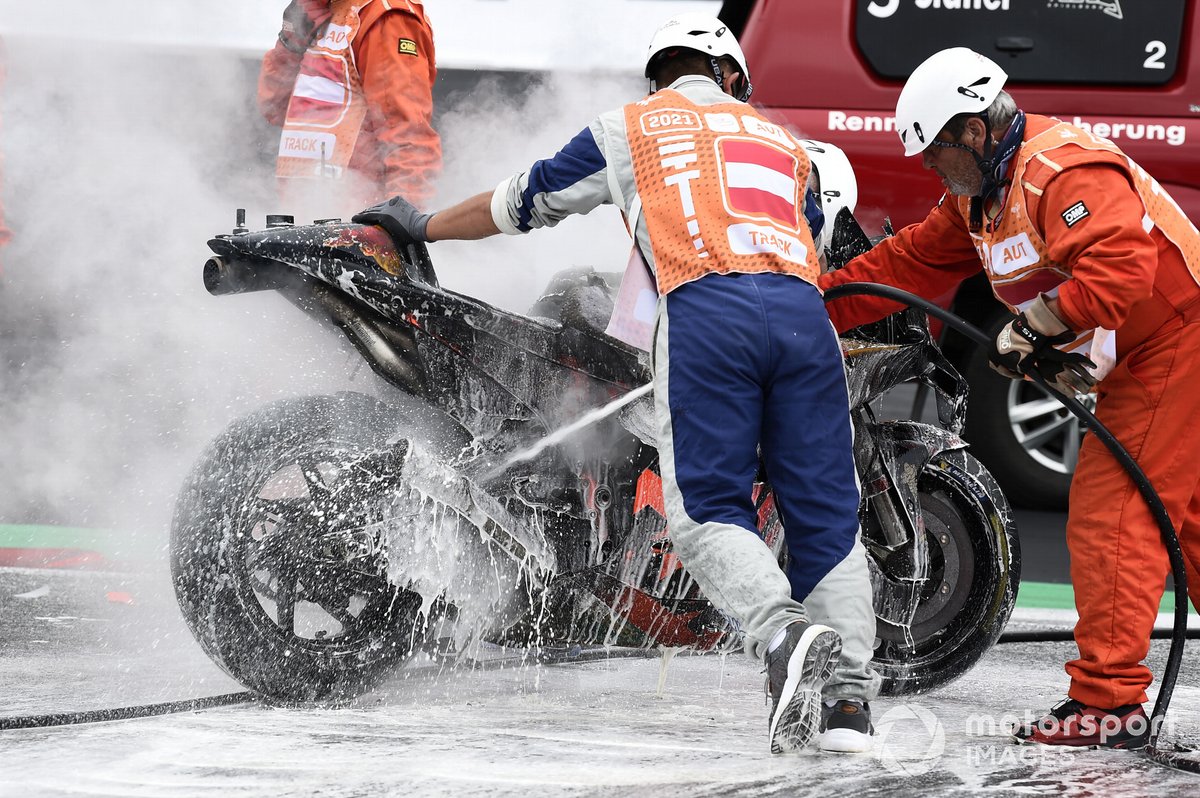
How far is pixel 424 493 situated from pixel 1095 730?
163 cm

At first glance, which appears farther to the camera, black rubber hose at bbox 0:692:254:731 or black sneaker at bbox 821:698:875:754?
black rubber hose at bbox 0:692:254:731

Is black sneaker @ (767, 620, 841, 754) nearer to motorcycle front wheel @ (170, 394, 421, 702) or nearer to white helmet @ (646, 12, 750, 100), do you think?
motorcycle front wheel @ (170, 394, 421, 702)

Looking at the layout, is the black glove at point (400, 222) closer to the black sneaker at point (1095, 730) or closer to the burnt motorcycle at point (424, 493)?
the burnt motorcycle at point (424, 493)

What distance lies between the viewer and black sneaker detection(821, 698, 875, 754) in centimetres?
343

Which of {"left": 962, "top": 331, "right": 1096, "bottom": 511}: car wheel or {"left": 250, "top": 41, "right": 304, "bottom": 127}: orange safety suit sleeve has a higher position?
{"left": 250, "top": 41, "right": 304, "bottom": 127}: orange safety suit sleeve

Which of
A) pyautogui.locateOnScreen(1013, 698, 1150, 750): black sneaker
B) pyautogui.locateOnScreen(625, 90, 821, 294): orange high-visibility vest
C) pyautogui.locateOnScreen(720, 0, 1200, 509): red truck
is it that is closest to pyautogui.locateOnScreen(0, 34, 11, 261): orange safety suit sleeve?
pyautogui.locateOnScreen(720, 0, 1200, 509): red truck

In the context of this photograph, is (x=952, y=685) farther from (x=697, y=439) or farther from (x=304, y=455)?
(x=304, y=455)

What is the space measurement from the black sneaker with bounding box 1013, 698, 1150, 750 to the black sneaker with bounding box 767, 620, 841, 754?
629 mm

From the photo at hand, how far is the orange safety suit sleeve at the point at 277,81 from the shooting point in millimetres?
5617

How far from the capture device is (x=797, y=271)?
3.58m

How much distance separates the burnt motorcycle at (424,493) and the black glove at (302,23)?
1.91 m

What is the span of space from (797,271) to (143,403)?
2770 mm

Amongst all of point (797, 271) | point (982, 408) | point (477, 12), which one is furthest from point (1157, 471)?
point (477, 12)

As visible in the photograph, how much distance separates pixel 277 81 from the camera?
5648 millimetres
